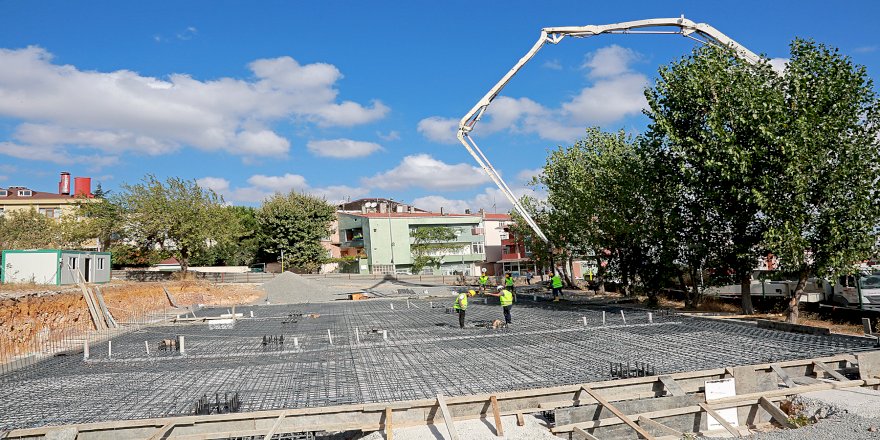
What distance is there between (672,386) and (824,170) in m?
9.75

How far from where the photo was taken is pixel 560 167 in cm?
2928

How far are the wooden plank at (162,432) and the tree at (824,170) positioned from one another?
14.2 meters

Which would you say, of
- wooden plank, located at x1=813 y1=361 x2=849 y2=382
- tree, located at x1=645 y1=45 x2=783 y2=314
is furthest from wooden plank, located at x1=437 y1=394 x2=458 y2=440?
tree, located at x1=645 y1=45 x2=783 y2=314

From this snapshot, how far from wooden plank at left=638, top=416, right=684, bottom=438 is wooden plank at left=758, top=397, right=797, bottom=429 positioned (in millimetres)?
1420

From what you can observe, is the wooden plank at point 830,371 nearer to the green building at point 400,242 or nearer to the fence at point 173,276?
the fence at point 173,276

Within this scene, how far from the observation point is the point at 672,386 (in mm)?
8023

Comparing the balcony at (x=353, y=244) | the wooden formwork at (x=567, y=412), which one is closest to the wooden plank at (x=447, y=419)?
the wooden formwork at (x=567, y=412)

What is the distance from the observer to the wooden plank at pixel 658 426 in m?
7.00

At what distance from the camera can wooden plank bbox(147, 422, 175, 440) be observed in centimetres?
667

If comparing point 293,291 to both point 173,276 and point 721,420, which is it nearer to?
point 173,276

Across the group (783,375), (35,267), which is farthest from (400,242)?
(783,375)

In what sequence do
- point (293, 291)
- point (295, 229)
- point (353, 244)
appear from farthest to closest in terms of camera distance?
point (353, 244)
point (295, 229)
point (293, 291)

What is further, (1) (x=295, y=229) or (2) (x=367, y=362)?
(1) (x=295, y=229)

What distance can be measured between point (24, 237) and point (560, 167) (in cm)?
3543
